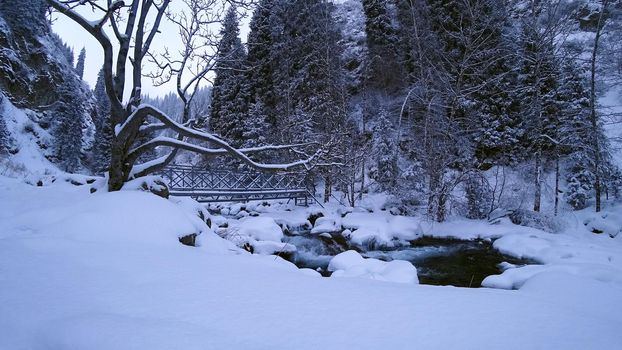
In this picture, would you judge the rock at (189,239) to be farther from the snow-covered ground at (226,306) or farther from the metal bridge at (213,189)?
the metal bridge at (213,189)

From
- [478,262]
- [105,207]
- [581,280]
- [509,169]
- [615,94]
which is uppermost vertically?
[615,94]

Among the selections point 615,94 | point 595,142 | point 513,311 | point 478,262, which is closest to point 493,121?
point 595,142

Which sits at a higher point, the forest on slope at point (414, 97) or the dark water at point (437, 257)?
the forest on slope at point (414, 97)

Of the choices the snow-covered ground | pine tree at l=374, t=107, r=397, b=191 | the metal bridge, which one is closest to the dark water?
the metal bridge

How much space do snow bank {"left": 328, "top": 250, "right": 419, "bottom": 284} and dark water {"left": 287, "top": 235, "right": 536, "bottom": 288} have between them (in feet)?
Result: 1.97

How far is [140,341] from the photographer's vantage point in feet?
4.77

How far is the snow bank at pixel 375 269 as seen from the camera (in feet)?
18.1

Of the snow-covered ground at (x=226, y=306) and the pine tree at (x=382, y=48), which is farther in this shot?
the pine tree at (x=382, y=48)

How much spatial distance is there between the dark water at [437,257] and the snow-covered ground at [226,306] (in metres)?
3.93

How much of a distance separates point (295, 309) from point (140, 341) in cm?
90

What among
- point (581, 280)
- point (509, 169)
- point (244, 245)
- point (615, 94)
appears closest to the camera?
point (581, 280)

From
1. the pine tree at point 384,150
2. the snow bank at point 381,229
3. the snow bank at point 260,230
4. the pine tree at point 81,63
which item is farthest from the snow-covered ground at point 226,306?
the pine tree at point 81,63

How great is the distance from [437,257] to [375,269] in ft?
13.4

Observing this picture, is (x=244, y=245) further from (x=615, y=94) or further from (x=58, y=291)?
(x=615, y=94)
